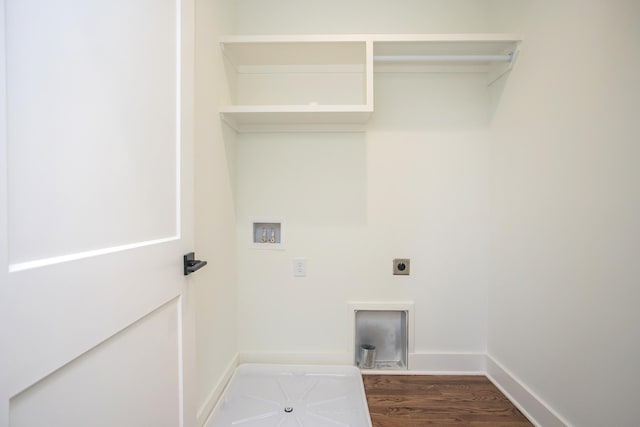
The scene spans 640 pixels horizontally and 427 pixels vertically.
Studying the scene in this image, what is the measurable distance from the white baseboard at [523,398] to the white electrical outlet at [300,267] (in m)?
1.24

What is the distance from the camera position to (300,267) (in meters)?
1.70

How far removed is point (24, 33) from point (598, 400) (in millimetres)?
1858

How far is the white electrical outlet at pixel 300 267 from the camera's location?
1696mm

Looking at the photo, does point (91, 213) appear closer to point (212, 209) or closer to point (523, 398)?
point (212, 209)

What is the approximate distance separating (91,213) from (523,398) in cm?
192

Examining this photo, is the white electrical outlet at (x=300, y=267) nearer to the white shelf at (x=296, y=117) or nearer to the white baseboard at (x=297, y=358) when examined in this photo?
the white baseboard at (x=297, y=358)

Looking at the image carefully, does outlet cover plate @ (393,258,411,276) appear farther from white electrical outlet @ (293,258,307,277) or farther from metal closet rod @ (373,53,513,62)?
metal closet rod @ (373,53,513,62)

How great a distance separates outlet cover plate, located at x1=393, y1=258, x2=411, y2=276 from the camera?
1686 millimetres

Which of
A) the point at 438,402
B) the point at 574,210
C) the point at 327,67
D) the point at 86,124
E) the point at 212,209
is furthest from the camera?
the point at 327,67

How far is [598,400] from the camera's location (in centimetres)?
99

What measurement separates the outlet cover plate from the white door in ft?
4.01

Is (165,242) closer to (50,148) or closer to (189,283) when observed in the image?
(189,283)

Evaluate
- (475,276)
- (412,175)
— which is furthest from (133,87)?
(475,276)

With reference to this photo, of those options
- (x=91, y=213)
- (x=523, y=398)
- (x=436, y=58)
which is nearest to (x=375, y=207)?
(x=436, y=58)
